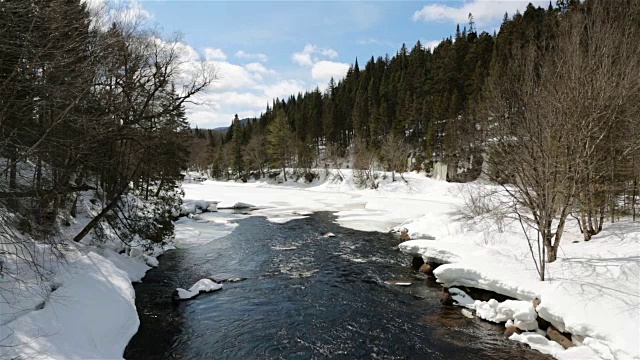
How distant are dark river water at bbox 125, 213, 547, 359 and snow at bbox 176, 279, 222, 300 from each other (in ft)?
0.94

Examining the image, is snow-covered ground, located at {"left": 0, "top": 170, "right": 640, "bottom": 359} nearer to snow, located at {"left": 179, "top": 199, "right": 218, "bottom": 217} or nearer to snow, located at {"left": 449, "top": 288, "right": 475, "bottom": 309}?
snow, located at {"left": 449, "top": 288, "right": 475, "bottom": 309}

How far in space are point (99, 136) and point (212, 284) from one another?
637 cm

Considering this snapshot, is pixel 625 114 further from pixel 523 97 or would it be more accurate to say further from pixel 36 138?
pixel 36 138

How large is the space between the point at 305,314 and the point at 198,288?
4.26 meters

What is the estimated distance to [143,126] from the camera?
44.8 feet

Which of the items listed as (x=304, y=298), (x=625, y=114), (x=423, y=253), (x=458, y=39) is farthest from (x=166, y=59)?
(x=458, y=39)

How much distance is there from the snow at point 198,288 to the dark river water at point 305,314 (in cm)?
29

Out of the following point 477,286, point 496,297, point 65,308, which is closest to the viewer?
point 65,308

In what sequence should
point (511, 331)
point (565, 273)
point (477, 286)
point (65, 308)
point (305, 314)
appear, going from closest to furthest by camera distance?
1. point (65, 308)
2. point (511, 331)
3. point (565, 273)
4. point (305, 314)
5. point (477, 286)

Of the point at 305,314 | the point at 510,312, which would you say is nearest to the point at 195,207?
the point at 305,314

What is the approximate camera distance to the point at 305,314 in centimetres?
1079

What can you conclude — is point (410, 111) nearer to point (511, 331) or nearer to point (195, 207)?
point (195, 207)

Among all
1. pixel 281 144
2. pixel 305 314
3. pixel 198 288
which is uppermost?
pixel 281 144

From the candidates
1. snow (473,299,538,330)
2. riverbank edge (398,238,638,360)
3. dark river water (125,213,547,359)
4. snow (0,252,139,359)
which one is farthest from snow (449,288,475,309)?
snow (0,252,139,359)
